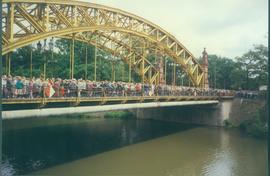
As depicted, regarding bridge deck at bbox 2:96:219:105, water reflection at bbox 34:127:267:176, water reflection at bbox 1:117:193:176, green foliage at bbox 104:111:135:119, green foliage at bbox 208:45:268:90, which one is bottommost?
water reflection at bbox 34:127:267:176

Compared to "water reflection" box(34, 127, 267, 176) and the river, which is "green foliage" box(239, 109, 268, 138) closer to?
the river

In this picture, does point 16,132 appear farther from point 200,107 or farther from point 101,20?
point 200,107

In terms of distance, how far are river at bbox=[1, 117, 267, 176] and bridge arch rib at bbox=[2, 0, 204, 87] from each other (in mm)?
6740

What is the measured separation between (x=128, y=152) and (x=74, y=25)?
29.8ft

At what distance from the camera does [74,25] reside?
23.6m

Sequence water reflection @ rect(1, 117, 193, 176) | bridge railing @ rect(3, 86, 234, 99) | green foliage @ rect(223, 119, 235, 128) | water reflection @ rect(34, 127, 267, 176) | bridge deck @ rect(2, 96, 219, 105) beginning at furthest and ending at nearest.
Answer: green foliage @ rect(223, 119, 235, 128), water reflection @ rect(1, 117, 193, 176), water reflection @ rect(34, 127, 267, 176), bridge railing @ rect(3, 86, 234, 99), bridge deck @ rect(2, 96, 219, 105)

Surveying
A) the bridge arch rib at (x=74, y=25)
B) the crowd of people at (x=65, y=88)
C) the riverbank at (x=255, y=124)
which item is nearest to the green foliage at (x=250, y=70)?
the riverbank at (x=255, y=124)

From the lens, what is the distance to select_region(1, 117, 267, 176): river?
19297 millimetres

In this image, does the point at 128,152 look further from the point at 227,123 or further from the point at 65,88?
the point at 227,123

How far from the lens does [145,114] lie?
4619 centimetres

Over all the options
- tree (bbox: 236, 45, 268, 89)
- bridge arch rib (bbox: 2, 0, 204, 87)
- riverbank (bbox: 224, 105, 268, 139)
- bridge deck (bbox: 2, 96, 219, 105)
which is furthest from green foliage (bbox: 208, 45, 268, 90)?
bridge deck (bbox: 2, 96, 219, 105)

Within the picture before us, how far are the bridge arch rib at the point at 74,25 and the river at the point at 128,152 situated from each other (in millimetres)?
6740

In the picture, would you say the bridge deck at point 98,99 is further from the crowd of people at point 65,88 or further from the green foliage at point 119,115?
the green foliage at point 119,115

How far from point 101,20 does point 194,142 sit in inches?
475
